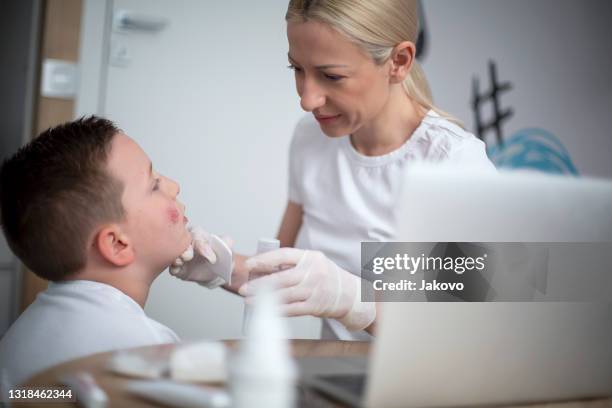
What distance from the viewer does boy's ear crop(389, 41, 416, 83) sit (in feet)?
4.72

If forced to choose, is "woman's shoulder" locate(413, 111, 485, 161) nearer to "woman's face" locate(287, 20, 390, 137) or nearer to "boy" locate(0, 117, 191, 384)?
"woman's face" locate(287, 20, 390, 137)

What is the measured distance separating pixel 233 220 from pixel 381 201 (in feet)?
2.54

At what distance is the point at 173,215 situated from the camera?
120 cm

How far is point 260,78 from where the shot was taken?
228 centimetres

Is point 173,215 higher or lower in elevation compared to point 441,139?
lower

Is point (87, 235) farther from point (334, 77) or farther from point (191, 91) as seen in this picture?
point (191, 91)

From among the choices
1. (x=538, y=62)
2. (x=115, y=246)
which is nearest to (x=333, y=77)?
(x=115, y=246)

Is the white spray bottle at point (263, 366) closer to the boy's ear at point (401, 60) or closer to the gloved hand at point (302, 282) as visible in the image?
the gloved hand at point (302, 282)

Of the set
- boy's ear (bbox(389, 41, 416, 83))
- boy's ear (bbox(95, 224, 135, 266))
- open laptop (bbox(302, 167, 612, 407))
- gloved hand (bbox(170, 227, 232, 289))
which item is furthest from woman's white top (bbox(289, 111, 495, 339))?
open laptop (bbox(302, 167, 612, 407))

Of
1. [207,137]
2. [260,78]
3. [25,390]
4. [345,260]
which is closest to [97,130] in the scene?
[25,390]

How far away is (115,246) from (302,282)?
0.32 metres

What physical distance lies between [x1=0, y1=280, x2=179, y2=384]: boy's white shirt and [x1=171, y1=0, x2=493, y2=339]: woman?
21 centimetres

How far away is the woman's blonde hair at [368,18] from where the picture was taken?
1341 mm

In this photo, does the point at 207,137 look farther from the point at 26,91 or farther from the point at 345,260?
the point at 345,260
